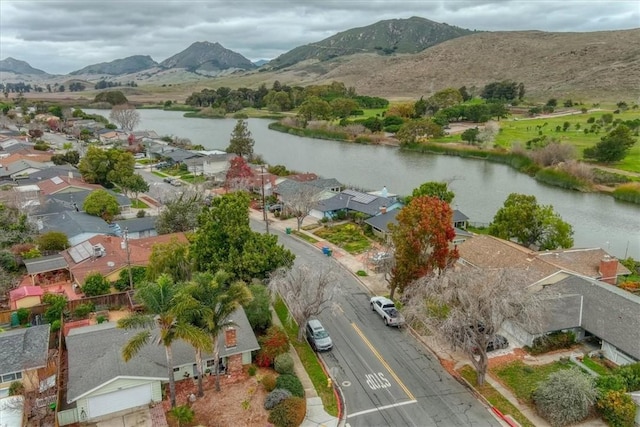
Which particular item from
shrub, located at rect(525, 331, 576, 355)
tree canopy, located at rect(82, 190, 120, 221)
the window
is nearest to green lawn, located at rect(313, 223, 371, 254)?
shrub, located at rect(525, 331, 576, 355)

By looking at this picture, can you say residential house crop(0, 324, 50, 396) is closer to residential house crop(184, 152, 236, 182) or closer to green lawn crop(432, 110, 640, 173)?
residential house crop(184, 152, 236, 182)

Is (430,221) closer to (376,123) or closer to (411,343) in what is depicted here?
(411,343)

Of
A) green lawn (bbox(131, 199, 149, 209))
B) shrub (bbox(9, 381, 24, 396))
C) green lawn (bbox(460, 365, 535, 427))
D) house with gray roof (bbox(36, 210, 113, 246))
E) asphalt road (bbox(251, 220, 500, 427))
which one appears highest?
house with gray roof (bbox(36, 210, 113, 246))

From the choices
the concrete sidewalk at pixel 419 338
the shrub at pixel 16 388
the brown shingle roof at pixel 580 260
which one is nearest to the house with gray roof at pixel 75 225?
the shrub at pixel 16 388

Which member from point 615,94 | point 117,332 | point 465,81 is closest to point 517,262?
point 117,332

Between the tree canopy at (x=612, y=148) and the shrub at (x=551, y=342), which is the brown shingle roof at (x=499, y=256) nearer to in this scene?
the shrub at (x=551, y=342)

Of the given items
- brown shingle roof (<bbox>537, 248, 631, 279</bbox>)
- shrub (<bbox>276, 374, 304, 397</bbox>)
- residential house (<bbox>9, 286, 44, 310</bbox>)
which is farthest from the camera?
brown shingle roof (<bbox>537, 248, 631, 279</bbox>)
